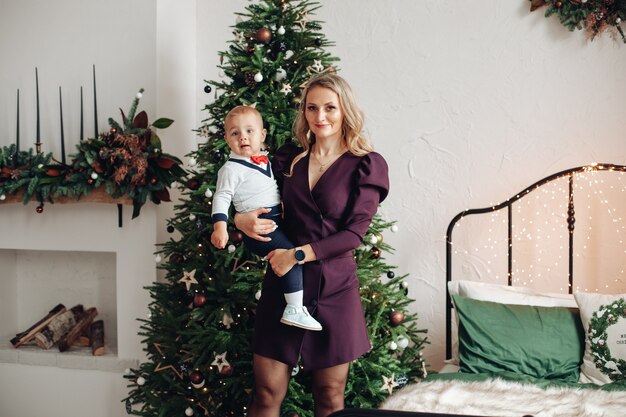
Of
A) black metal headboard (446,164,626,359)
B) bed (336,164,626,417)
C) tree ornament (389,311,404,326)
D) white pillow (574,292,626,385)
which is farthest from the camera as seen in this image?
black metal headboard (446,164,626,359)

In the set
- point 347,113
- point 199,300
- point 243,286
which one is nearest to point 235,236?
point 243,286

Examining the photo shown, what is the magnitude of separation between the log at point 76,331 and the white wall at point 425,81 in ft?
2.18

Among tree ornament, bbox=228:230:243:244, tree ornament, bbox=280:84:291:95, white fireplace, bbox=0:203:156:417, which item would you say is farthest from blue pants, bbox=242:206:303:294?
white fireplace, bbox=0:203:156:417

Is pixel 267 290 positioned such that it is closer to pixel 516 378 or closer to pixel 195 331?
pixel 195 331

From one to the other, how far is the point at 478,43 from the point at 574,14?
425 millimetres

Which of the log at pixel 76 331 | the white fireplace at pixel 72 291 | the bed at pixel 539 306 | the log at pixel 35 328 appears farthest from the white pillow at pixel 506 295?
the log at pixel 35 328

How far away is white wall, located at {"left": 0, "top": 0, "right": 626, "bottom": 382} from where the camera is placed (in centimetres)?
301

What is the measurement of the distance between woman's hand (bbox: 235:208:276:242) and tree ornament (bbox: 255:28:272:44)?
0.88 metres

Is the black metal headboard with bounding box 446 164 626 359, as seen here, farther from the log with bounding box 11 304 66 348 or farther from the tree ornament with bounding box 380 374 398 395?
the log with bounding box 11 304 66 348

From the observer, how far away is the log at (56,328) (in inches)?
138

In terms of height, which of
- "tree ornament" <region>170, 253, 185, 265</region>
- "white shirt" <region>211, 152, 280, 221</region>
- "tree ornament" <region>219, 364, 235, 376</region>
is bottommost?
"tree ornament" <region>219, 364, 235, 376</region>

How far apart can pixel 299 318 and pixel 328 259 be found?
20 centimetres

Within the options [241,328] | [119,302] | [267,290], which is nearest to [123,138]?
[119,302]

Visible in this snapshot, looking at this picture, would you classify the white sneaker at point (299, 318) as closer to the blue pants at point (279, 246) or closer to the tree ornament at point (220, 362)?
the blue pants at point (279, 246)
